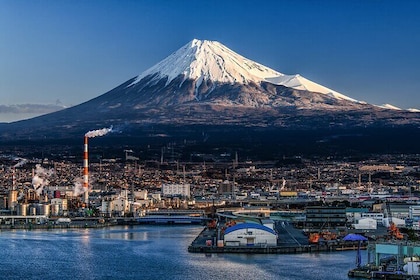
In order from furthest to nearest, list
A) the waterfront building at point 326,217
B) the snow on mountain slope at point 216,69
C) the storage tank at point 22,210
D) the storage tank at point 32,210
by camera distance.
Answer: the snow on mountain slope at point 216,69 < the storage tank at point 32,210 < the storage tank at point 22,210 < the waterfront building at point 326,217

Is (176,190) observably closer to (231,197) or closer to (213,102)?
(231,197)

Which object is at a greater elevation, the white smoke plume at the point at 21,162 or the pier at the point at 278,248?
the white smoke plume at the point at 21,162

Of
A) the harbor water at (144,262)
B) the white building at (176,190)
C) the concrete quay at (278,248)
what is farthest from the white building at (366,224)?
the white building at (176,190)

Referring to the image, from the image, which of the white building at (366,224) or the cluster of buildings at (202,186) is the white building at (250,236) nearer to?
the white building at (366,224)

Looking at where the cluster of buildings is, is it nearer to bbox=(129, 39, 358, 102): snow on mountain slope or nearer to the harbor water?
the harbor water

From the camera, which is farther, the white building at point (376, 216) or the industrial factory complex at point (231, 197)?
the white building at point (376, 216)

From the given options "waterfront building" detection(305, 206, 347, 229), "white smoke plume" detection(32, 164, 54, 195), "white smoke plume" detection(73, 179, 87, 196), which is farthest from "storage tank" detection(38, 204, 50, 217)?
"waterfront building" detection(305, 206, 347, 229)
